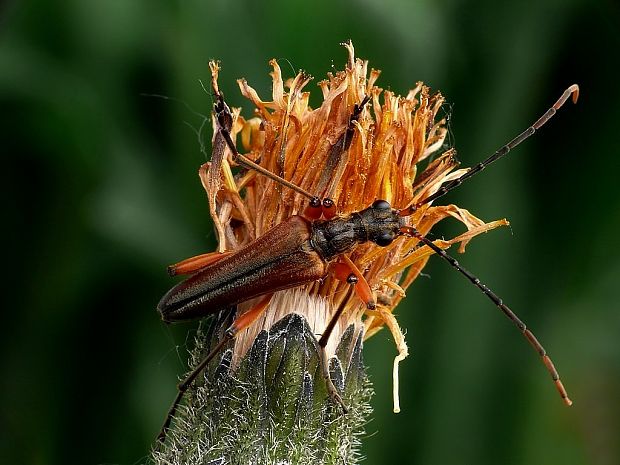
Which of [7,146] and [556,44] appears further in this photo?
[556,44]

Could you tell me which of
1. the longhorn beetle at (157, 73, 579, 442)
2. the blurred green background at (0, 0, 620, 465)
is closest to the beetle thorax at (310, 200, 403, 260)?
the longhorn beetle at (157, 73, 579, 442)

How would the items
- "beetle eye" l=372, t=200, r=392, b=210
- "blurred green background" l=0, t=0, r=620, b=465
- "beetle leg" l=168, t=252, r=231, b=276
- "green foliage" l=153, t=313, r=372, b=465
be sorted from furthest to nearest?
"blurred green background" l=0, t=0, r=620, b=465 → "beetle leg" l=168, t=252, r=231, b=276 → "beetle eye" l=372, t=200, r=392, b=210 → "green foliage" l=153, t=313, r=372, b=465

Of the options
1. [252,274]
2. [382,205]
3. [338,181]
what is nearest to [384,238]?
[382,205]

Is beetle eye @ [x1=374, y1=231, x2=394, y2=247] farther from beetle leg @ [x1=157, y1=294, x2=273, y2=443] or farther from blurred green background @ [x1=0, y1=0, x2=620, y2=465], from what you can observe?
blurred green background @ [x1=0, y1=0, x2=620, y2=465]

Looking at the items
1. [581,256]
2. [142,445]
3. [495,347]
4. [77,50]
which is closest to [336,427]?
[142,445]

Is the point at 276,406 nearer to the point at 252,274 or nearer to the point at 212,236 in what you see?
the point at 252,274

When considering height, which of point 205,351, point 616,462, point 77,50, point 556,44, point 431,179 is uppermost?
point 556,44

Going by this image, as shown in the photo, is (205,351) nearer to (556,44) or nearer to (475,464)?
(475,464)

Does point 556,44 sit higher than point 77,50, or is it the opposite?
point 556,44
